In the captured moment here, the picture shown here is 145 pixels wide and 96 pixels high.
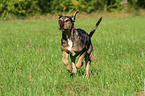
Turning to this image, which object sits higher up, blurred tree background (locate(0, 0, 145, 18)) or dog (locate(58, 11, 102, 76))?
dog (locate(58, 11, 102, 76))

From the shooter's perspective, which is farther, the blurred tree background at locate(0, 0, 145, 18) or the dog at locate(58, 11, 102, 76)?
the blurred tree background at locate(0, 0, 145, 18)

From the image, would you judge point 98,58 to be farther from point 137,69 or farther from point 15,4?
point 15,4

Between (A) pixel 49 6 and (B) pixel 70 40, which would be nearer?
(B) pixel 70 40

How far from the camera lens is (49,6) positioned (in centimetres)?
2945

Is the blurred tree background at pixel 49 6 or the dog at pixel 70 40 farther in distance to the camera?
the blurred tree background at pixel 49 6

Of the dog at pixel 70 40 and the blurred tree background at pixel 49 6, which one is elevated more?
the dog at pixel 70 40

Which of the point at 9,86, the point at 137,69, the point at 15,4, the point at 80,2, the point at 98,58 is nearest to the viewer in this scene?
the point at 9,86

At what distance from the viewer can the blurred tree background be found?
25647mm

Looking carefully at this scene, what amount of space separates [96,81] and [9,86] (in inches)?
65.9

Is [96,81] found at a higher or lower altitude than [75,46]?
lower

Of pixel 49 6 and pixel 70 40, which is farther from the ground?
pixel 70 40

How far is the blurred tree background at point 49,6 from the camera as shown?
25.6 m

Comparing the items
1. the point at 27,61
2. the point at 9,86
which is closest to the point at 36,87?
the point at 9,86

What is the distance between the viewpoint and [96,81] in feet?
13.4
